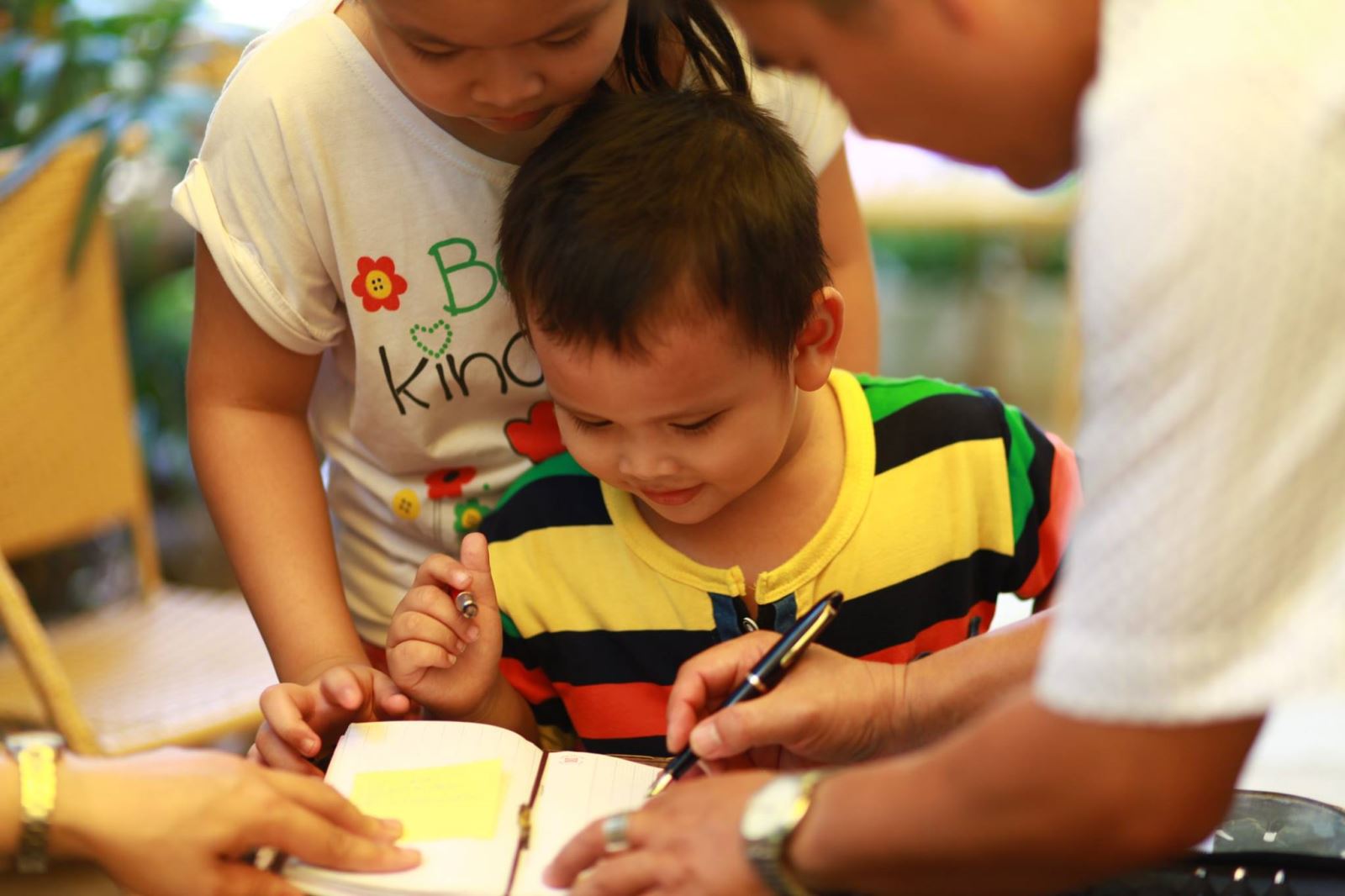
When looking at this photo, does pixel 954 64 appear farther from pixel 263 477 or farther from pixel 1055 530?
pixel 263 477

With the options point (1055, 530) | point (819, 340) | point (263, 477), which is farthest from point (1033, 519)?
point (263, 477)

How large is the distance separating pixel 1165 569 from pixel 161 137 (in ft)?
6.53

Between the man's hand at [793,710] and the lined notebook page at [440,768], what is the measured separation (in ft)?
0.39

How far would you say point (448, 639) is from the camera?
1067 millimetres

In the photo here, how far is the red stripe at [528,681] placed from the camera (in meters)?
1.19

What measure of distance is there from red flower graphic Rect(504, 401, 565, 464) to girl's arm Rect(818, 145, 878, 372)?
307 mm

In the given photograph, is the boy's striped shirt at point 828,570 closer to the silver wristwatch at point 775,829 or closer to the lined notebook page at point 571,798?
the lined notebook page at point 571,798

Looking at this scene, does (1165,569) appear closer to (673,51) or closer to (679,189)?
(679,189)

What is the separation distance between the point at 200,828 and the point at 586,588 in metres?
0.42

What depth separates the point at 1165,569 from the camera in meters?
0.62

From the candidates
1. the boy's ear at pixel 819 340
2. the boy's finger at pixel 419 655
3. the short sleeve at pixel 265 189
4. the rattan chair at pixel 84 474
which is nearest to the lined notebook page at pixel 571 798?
the boy's finger at pixel 419 655

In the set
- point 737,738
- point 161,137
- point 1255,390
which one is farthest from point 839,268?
point 161,137

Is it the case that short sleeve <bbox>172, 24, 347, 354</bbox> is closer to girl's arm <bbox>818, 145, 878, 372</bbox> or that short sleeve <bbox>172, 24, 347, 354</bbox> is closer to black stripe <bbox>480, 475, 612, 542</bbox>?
black stripe <bbox>480, 475, 612, 542</bbox>

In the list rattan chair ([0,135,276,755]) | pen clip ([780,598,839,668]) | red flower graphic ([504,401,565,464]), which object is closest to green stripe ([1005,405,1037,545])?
pen clip ([780,598,839,668])
